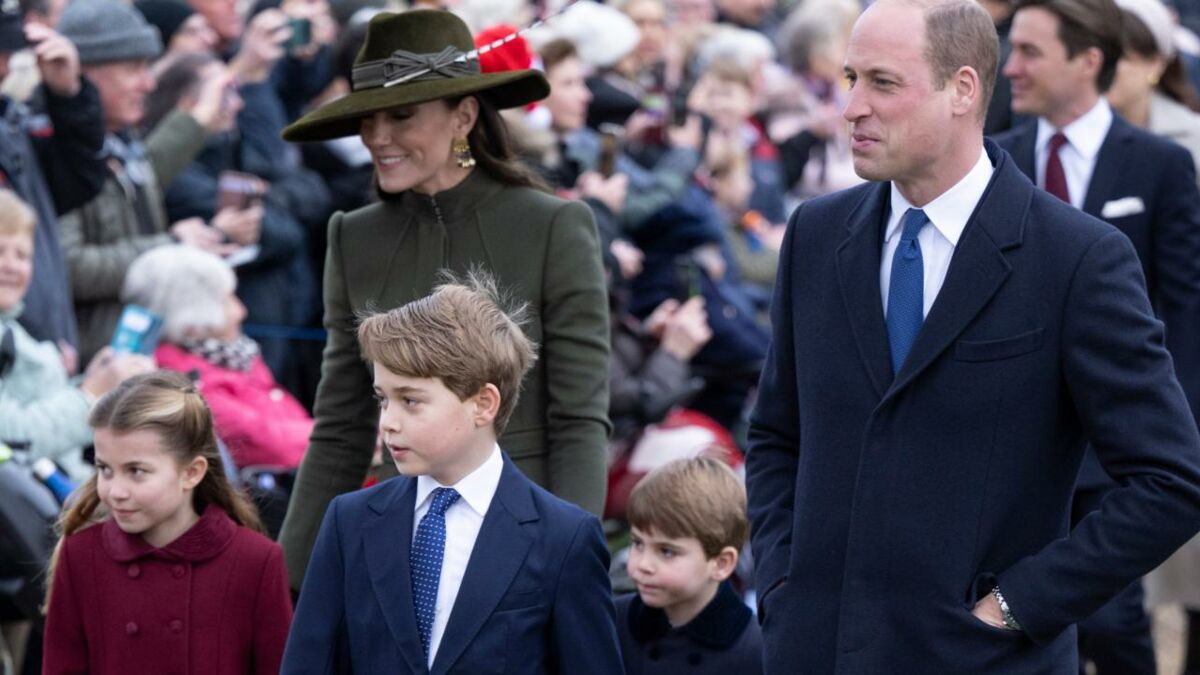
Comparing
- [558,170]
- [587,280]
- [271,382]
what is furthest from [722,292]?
[587,280]

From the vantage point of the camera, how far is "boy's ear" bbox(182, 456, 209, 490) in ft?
15.2

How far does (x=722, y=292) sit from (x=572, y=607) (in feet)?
17.3

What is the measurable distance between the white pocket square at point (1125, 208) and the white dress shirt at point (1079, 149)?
10 cm

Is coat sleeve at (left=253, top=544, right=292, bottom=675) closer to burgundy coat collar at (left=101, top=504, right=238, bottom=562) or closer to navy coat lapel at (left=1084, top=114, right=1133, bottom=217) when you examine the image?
burgundy coat collar at (left=101, top=504, right=238, bottom=562)

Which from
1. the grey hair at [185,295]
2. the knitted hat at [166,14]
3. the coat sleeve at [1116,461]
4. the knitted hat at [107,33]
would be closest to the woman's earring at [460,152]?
the coat sleeve at [1116,461]

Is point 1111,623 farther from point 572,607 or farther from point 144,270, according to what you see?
point 144,270

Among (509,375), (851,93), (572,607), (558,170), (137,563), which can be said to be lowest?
(558,170)

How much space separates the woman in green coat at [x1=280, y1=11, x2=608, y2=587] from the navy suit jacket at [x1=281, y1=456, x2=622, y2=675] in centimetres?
53

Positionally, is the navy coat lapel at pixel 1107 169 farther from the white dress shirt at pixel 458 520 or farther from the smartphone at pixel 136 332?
the smartphone at pixel 136 332

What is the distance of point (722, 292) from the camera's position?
29.6 feet

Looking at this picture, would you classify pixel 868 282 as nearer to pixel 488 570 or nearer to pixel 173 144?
pixel 488 570

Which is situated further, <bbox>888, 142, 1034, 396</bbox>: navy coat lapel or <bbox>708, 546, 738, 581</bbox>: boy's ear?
<bbox>708, 546, 738, 581</bbox>: boy's ear

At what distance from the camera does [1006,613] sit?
3.44 m

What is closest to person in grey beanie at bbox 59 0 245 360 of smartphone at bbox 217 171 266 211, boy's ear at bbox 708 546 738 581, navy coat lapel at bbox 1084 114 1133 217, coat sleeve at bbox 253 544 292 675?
smartphone at bbox 217 171 266 211
